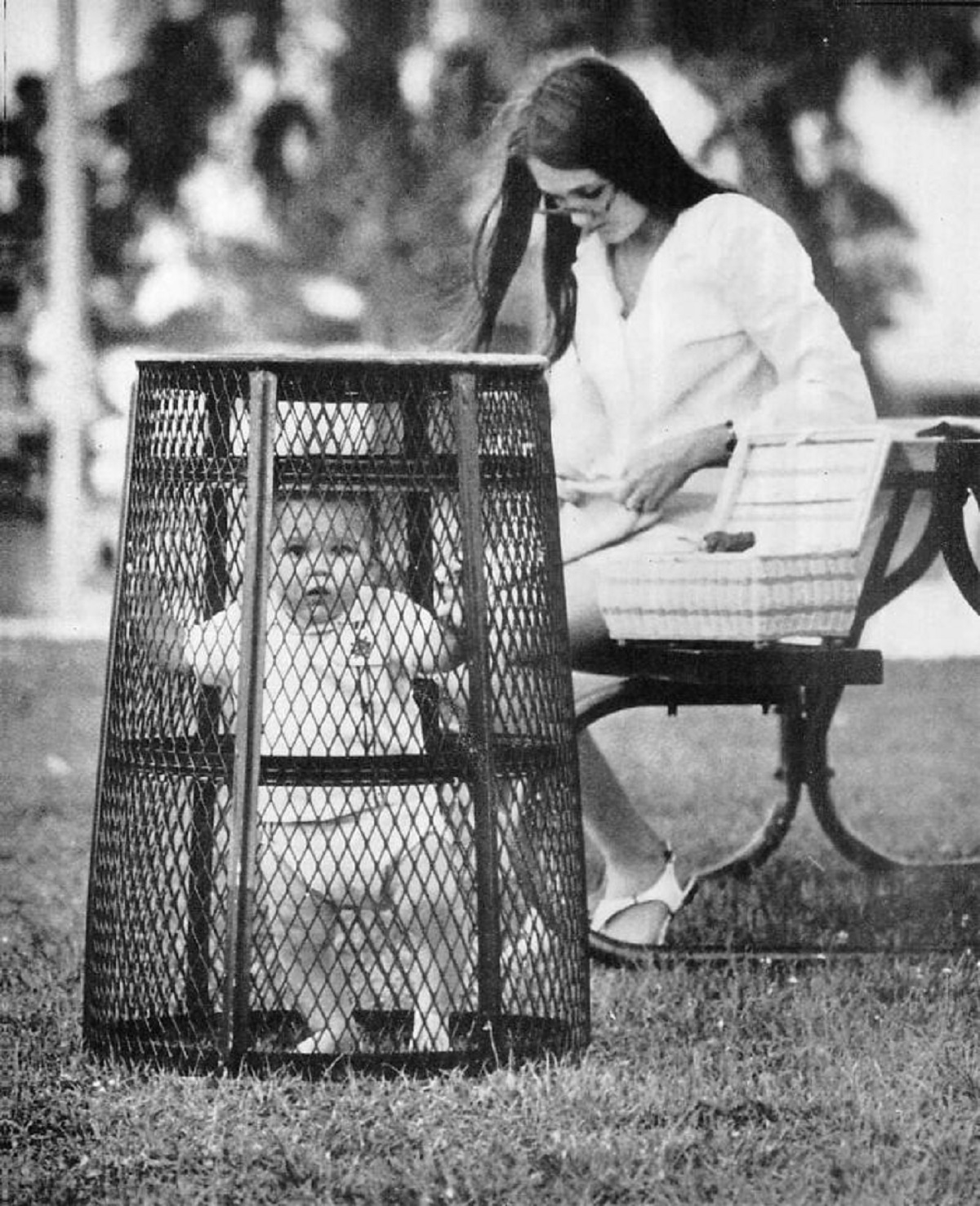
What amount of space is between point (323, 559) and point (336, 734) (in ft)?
0.90

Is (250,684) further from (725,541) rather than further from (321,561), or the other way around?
(725,541)

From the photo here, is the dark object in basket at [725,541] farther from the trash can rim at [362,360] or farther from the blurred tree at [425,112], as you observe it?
the blurred tree at [425,112]

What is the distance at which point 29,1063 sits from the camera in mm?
3238

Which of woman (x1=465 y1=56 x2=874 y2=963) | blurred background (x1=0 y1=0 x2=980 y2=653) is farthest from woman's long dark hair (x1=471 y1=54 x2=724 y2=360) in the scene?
blurred background (x1=0 y1=0 x2=980 y2=653)

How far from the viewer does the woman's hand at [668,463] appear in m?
4.00

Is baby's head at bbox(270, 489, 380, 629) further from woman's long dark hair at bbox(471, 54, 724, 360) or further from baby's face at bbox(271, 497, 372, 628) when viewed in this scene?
woman's long dark hair at bbox(471, 54, 724, 360)

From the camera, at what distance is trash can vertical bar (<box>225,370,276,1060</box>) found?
9.83ft

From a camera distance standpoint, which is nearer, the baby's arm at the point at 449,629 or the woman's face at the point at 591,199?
the baby's arm at the point at 449,629

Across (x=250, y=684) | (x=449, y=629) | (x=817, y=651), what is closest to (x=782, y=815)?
(x=817, y=651)

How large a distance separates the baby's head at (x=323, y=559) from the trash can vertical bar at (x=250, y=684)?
79mm

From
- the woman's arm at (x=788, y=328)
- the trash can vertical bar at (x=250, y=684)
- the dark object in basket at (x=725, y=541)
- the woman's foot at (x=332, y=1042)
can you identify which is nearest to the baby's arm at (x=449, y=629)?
the trash can vertical bar at (x=250, y=684)

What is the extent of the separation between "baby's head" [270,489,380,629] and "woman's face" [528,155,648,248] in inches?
51.6

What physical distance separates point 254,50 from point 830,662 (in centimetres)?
364

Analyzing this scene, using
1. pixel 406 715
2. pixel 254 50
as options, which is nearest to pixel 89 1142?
pixel 406 715
